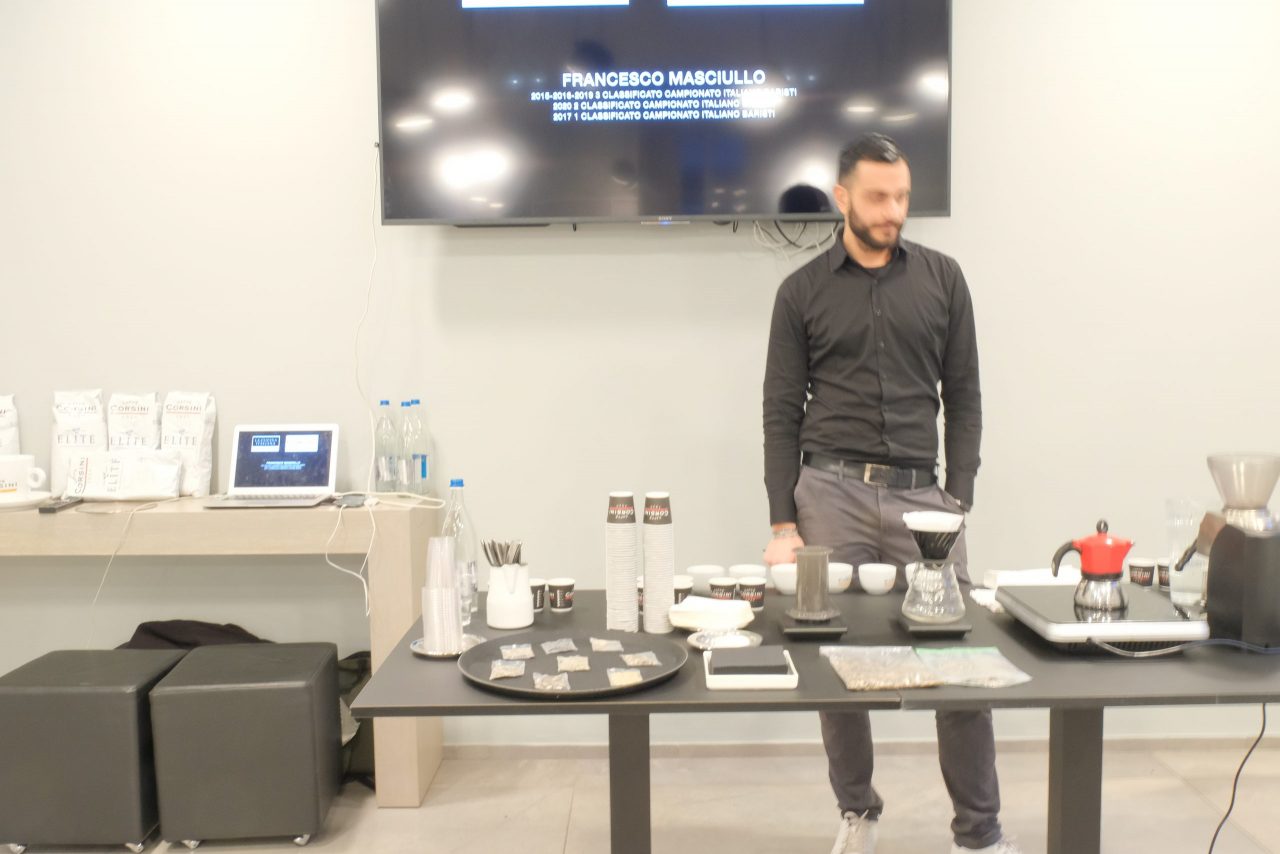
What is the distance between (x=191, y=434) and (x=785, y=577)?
195 centimetres

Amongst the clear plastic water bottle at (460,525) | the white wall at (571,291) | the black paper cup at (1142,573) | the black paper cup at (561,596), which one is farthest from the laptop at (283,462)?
the black paper cup at (1142,573)

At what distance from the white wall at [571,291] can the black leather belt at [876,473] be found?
699mm

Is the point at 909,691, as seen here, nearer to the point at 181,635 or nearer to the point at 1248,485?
the point at 1248,485

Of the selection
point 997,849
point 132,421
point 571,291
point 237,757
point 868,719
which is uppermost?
point 571,291

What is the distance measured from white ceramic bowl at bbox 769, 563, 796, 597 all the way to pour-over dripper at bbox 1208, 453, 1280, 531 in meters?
0.72

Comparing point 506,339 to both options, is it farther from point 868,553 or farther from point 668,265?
point 868,553

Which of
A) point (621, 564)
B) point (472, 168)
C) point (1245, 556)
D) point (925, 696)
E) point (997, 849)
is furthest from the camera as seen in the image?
point (472, 168)

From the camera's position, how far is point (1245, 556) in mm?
1533

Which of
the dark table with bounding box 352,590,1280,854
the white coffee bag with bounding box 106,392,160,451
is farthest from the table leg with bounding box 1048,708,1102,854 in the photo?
the white coffee bag with bounding box 106,392,160,451

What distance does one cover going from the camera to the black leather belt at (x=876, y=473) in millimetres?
2387

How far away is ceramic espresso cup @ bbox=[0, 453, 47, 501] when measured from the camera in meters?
2.93

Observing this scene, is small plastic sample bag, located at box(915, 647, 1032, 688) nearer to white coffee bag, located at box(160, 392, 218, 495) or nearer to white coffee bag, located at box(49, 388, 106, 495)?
white coffee bag, located at box(160, 392, 218, 495)

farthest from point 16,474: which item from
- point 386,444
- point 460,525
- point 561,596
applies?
point 561,596

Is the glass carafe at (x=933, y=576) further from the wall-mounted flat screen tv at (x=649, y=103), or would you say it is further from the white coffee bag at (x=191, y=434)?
the white coffee bag at (x=191, y=434)
